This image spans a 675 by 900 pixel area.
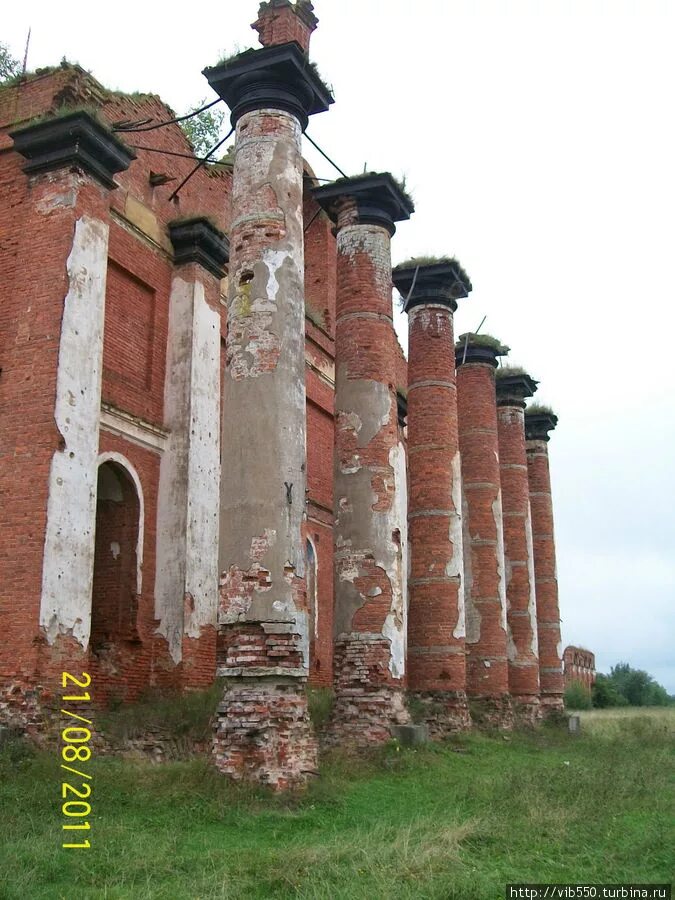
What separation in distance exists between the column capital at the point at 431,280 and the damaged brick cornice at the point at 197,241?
463 centimetres

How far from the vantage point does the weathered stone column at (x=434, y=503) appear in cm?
1658

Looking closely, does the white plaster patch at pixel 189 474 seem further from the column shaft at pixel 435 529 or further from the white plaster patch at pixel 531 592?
the white plaster patch at pixel 531 592

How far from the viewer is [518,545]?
23.6m

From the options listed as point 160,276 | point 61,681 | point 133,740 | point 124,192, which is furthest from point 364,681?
point 124,192

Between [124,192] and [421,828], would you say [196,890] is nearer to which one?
[421,828]

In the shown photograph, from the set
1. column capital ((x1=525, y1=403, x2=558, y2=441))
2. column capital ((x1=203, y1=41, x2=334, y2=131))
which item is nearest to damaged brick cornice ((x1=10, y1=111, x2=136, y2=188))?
column capital ((x1=203, y1=41, x2=334, y2=131))

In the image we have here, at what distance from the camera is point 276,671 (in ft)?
32.6

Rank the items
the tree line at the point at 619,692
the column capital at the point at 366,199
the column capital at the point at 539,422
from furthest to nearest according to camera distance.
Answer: the tree line at the point at 619,692
the column capital at the point at 539,422
the column capital at the point at 366,199

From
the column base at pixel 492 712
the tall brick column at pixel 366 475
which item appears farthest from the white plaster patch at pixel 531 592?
the tall brick column at pixel 366 475

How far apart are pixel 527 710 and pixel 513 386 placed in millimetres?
8301

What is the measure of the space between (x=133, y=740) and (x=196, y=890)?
591cm

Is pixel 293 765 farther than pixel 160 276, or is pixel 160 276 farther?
pixel 160 276

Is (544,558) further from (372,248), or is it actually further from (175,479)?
(175,479)

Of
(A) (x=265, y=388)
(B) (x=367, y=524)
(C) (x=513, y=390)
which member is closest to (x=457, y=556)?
(B) (x=367, y=524)
